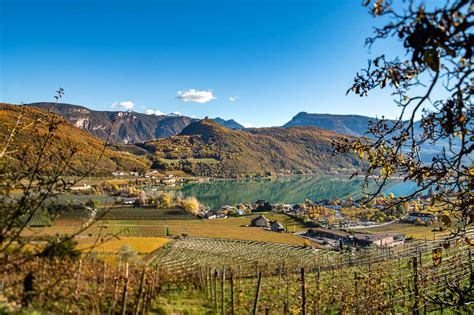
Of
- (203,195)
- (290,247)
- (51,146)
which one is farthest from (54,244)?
(203,195)

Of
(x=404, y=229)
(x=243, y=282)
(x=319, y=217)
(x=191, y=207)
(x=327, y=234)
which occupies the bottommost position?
(x=319, y=217)

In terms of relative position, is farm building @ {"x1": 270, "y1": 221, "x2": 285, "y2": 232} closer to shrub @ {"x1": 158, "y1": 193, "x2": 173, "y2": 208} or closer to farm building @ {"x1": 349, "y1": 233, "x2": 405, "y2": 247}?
farm building @ {"x1": 349, "y1": 233, "x2": 405, "y2": 247}

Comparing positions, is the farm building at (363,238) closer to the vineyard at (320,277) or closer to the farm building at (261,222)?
the vineyard at (320,277)

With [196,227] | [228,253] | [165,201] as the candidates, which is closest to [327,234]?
[196,227]

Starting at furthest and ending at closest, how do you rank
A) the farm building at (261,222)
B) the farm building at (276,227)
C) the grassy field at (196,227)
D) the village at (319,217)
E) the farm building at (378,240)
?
the farm building at (261,222)
the farm building at (276,227)
the village at (319,217)
the grassy field at (196,227)
the farm building at (378,240)

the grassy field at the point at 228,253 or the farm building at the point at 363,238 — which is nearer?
the grassy field at the point at 228,253

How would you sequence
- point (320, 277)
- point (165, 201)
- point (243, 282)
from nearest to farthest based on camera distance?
1. point (320, 277)
2. point (243, 282)
3. point (165, 201)

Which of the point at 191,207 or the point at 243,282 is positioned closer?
the point at 243,282

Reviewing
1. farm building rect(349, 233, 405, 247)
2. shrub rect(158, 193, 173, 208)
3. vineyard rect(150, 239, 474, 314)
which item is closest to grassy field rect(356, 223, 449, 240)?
farm building rect(349, 233, 405, 247)

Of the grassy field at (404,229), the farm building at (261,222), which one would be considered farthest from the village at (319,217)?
the grassy field at (404,229)

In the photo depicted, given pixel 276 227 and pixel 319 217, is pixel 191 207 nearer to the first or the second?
pixel 276 227

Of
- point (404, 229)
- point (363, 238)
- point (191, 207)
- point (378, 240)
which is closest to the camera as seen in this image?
point (378, 240)

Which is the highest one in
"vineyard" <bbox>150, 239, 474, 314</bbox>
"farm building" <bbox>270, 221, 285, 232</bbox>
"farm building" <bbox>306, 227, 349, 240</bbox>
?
"vineyard" <bbox>150, 239, 474, 314</bbox>

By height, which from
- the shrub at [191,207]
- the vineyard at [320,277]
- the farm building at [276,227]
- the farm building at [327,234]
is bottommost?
the farm building at [276,227]
